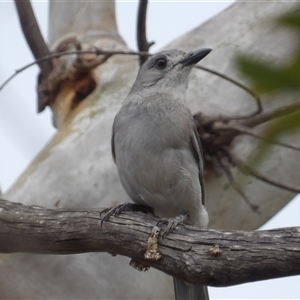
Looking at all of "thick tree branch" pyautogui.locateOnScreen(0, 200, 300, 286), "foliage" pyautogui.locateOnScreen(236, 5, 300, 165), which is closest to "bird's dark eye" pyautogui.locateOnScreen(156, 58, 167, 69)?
"thick tree branch" pyautogui.locateOnScreen(0, 200, 300, 286)

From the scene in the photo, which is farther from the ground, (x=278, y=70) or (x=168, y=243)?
(x=168, y=243)

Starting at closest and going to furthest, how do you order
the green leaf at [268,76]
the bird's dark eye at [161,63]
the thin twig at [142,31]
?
the green leaf at [268,76] < the bird's dark eye at [161,63] < the thin twig at [142,31]

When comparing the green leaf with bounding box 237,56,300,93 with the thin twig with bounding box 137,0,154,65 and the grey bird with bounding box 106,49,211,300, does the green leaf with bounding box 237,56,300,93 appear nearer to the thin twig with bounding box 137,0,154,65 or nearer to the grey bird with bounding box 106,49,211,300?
the grey bird with bounding box 106,49,211,300

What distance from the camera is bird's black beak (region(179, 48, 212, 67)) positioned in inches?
162

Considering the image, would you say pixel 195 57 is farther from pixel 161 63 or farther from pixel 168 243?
pixel 168 243

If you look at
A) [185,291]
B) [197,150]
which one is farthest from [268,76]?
[185,291]

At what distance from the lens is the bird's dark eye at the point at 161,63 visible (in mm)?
4355

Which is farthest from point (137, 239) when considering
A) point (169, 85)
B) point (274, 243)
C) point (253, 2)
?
point (253, 2)

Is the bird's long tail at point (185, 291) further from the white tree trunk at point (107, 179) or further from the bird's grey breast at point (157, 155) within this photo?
the bird's grey breast at point (157, 155)

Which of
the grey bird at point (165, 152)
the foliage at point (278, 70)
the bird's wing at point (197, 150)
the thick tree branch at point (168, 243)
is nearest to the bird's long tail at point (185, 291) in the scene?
the grey bird at point (165, 152)

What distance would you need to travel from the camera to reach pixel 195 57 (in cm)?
414

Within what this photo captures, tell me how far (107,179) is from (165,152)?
770mm

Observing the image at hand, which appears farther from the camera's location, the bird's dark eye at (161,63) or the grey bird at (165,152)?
the bird's dark eye at (161,63)

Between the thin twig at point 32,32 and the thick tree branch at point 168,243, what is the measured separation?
8.34 feet
